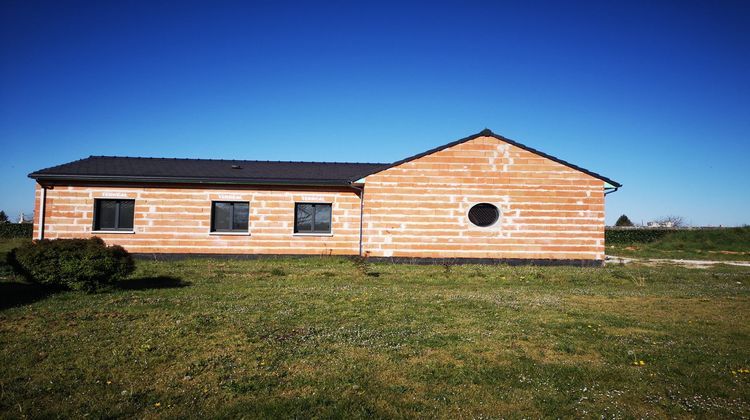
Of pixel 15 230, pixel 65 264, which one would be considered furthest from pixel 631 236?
pixel 15 230

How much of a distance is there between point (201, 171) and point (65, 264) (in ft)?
32.1

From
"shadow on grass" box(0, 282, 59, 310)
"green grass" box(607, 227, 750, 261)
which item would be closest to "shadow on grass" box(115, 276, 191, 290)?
"shadow on grass" box(0, 282, 59, 310)

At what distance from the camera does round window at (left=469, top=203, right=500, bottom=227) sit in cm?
1744

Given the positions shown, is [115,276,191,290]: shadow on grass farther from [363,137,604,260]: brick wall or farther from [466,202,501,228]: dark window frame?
[466,202,501,228]: dark window frame

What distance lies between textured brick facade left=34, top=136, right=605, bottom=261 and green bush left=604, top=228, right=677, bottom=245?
23.0 meters

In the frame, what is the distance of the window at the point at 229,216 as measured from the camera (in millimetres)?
18328

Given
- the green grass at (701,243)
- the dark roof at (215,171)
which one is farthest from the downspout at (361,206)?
the green grass at (701,243)

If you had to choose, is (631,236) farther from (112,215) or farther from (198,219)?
(112,215)

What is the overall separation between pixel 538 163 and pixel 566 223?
265cm

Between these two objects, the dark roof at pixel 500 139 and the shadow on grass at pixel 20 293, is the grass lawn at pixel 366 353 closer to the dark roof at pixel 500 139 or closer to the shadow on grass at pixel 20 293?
the shadow on grass at pixel 20 293

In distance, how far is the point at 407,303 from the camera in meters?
9.36

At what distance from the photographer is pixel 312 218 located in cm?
1872

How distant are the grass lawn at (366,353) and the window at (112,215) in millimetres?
7322

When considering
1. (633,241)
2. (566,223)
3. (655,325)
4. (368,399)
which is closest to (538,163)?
(566,223)
